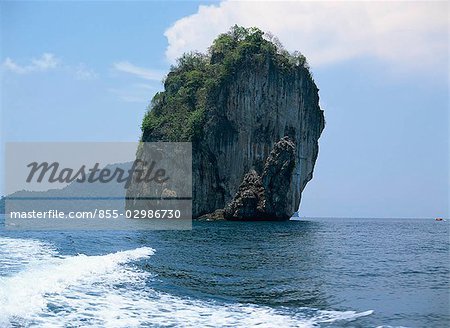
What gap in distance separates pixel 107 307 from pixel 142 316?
1.21 metres

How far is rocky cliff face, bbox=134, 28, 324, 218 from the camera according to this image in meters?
69.6

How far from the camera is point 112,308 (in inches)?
504

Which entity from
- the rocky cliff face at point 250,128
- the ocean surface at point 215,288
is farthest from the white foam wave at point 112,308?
the rocky cliff face at point 250,128

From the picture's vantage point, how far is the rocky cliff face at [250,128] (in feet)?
228

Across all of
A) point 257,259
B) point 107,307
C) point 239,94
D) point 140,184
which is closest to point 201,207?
point 140,184

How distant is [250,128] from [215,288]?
55.3 m

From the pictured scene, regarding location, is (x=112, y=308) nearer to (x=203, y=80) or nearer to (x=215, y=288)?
(x=215, y=288)

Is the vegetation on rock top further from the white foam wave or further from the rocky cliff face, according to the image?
the white foam wave

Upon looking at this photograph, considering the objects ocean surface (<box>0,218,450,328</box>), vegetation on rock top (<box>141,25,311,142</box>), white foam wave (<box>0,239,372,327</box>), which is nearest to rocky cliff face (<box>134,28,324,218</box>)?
vegetation on rock top (<box>141,25,311,142</box>)

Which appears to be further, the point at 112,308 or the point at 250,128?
the point at 250,128

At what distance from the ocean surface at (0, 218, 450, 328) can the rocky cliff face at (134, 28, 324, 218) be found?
139 ft

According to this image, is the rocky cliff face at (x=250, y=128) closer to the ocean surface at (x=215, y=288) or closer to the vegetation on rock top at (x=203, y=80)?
the vegetation on rock top at (x=203, y=80)

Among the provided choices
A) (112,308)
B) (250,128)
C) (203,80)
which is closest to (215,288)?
(112,308)

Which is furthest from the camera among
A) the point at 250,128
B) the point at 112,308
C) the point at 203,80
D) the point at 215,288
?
the point at 203,80
